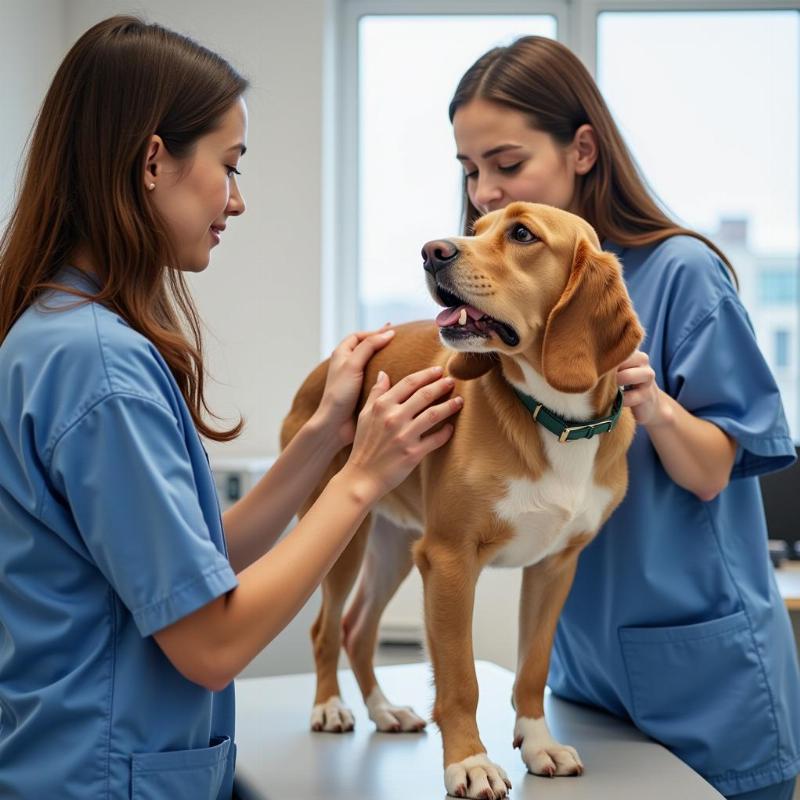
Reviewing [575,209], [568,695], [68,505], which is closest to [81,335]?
[68,505]

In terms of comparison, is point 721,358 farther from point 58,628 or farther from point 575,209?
point 58,628

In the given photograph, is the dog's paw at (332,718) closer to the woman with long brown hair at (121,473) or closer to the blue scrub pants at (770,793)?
the woman with long brown hair at (121,473)

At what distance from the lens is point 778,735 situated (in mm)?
1356

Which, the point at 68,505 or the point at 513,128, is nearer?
the point at 68,505

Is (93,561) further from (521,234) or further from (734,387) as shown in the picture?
(734,387)

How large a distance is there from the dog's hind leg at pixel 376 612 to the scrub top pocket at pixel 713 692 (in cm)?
35

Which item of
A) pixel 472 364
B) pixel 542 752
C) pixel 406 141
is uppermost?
pixel 406 141

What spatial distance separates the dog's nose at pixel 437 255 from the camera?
1.20 m

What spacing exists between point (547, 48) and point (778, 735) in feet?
3.44

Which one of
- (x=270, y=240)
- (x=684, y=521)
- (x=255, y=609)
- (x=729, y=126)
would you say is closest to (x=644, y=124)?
(x=729, y=126)

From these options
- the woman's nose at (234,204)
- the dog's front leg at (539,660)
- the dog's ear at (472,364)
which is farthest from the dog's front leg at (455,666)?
the woman's nose at (234,204)

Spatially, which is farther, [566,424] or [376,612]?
[376,612]

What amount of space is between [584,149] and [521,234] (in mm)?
294

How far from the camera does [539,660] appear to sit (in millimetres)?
1298
